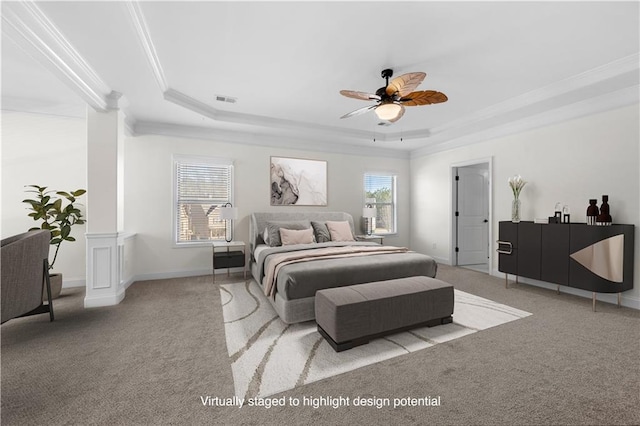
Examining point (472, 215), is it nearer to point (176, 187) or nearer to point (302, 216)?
point (302, 216)

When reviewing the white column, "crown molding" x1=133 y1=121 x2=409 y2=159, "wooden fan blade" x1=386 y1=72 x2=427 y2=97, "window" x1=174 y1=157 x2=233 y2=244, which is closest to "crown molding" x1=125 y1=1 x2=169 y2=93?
the white column

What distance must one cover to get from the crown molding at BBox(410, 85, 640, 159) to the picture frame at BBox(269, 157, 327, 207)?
98.5 inches

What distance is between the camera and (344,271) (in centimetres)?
306

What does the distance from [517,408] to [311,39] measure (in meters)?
3.16

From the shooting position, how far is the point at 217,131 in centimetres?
505

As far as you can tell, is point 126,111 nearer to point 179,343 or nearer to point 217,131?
point 217,131

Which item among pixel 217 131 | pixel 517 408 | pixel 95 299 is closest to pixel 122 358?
pixel 95 299

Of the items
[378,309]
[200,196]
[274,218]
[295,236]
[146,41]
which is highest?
[146,41]

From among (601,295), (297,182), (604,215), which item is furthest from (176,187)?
(601,295)

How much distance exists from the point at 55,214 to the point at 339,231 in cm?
418

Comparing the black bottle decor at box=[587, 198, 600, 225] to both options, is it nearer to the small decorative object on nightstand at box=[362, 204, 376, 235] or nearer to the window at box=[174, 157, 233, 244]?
the small decorative object on nightstand at box=[362, 204, 376, 235]

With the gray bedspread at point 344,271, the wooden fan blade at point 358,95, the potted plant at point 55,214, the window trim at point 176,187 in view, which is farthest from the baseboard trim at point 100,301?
the wooden fan blade at point 358,95

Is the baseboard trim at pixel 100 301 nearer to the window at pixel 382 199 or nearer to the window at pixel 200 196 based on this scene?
the window at pixel 200 196

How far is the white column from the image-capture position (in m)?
3.44
